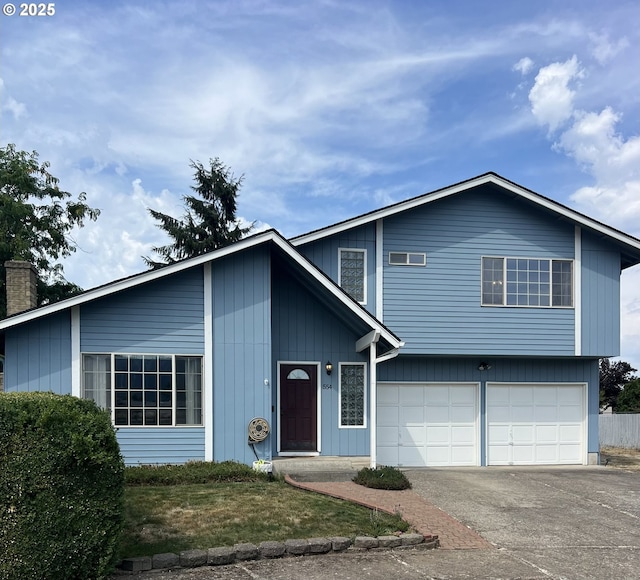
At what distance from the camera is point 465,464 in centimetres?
1598

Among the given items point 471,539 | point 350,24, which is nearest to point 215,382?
point 471,539

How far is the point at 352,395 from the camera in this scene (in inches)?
563

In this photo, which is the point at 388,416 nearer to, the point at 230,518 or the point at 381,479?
the point at 381,479

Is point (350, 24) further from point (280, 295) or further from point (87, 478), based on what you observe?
point (87, 478)

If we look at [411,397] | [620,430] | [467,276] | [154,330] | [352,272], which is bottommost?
[620,430]

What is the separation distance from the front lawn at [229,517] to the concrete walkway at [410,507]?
0.38 m

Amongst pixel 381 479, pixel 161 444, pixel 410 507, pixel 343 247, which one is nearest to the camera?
pixel 410 507

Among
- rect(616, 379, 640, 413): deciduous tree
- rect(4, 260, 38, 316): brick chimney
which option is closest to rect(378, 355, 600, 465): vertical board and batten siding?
rect(4, 260, 38, 316): brick chimney

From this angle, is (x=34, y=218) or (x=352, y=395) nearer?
(x=352, y=395)

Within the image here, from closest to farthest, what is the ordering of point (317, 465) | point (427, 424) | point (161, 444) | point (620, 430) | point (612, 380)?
point (161, 444), point (317, 465), point (427, 424), point (620, 430), point (612, 380)

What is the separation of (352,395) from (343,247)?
364 cm

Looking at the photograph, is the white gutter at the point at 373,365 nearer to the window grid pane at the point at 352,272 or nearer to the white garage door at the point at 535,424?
the window grid pane at the point at 352,272

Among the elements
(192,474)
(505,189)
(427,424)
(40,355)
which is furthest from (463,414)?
(40,355)

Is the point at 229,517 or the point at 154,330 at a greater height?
the point at 154,330
